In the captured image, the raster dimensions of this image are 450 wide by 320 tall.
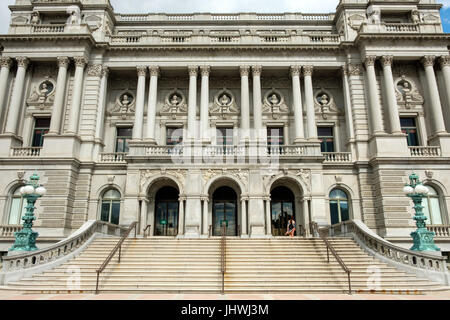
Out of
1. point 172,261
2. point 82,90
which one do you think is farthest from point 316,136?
point 82,90

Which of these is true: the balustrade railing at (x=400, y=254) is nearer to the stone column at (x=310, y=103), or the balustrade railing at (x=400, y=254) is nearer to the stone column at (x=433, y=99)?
the stone column at (x=310, y=103)

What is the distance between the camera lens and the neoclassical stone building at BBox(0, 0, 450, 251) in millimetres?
22562

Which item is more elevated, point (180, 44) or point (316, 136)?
point (180, 44)

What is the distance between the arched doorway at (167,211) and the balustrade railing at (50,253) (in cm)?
622

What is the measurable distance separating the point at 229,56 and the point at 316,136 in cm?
972

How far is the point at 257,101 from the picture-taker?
26781 mm

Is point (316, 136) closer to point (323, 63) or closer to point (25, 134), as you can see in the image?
point (323, 63)

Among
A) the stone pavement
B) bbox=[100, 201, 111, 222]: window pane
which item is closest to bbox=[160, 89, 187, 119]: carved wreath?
bbox=[100, 201, 111, 222]: window pane

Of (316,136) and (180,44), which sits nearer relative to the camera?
(316,136)

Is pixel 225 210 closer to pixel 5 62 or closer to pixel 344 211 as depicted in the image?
pixel 344 211

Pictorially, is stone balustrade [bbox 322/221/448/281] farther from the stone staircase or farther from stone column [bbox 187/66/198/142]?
stone column [bbox 187/66/198/142]

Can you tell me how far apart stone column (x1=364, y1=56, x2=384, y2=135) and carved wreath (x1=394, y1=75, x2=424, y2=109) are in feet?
7.80

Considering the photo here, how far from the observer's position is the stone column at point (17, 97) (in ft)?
81.8

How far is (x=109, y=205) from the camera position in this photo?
974 inches
